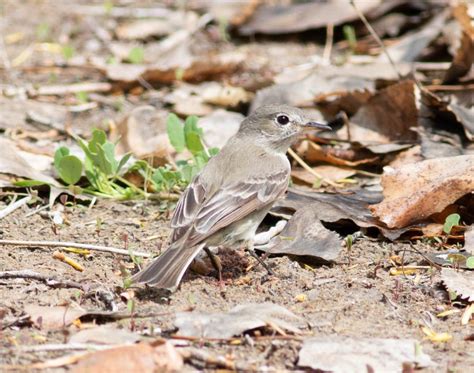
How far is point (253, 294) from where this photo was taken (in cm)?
523

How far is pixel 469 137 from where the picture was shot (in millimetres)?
7238

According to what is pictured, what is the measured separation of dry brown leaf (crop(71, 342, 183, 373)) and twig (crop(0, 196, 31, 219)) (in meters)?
2.58

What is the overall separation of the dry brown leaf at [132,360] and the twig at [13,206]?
258 centimetres

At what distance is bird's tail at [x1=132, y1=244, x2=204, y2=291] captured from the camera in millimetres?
4945

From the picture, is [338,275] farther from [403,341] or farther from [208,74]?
[208,74]

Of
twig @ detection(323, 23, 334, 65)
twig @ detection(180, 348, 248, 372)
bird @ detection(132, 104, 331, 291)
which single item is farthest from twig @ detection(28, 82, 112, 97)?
twig @ detection(180, 348, 248, 372)

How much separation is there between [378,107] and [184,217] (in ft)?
9.30

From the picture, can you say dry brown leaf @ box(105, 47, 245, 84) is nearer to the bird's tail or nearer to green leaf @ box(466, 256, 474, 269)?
the bird's tail

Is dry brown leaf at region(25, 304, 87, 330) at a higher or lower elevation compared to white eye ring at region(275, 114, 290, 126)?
lower

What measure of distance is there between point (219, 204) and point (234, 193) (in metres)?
0.18

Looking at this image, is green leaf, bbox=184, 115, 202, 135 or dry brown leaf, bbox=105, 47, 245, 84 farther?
dry brown leaf, bbox=105, 47, 245, 84

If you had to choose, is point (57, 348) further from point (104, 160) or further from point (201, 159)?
point (201, 159)

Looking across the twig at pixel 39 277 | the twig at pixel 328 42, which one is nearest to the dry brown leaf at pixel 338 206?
the twig at pixel 39 277

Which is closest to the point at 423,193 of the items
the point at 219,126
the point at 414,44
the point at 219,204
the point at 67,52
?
Result: the point at 219,204
